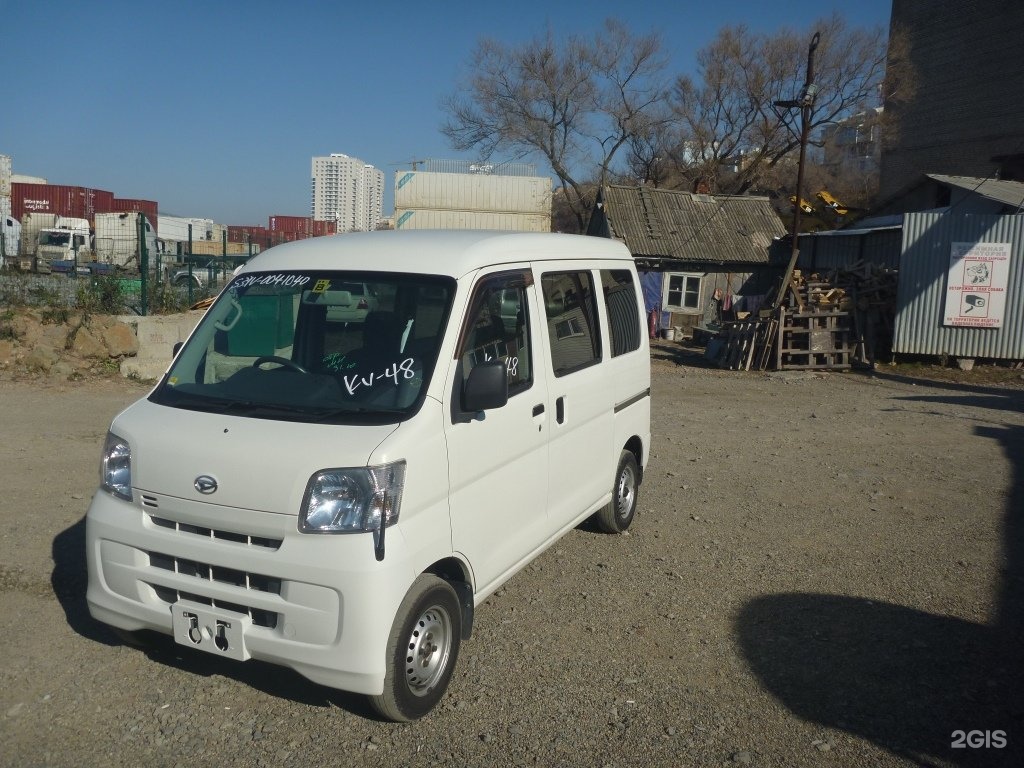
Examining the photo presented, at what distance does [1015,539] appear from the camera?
21.9 ft

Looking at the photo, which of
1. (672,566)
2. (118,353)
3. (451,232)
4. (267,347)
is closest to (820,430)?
(672,566)

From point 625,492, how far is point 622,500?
3.2 inches

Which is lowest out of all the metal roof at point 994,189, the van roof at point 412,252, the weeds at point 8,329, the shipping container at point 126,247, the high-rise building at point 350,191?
the weeds at point 8,329

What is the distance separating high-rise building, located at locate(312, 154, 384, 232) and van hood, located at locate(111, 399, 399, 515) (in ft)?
273

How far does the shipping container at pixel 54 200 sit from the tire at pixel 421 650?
45.0m

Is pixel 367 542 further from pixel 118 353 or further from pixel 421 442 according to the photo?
pixel 118 353

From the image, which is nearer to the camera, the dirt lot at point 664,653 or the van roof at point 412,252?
the dirt lot at point 664,653

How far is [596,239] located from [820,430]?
6.13 m

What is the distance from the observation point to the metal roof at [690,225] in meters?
25.8

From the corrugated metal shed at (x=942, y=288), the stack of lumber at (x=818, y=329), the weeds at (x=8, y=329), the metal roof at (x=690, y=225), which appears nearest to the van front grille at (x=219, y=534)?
the weeds at (x=8, y=329)

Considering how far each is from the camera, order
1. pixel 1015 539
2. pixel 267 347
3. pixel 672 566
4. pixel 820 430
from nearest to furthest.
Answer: pixel 267 347
pixel 672 566
pixel 1015 539
pixel 820 430

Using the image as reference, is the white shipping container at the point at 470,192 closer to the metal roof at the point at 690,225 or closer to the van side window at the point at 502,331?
the metal roof at the point at 690,225

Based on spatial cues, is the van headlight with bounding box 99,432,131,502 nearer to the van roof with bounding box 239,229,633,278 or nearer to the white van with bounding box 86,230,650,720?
the white van with bounding box 86,230,650,720

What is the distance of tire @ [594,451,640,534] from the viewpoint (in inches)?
246
